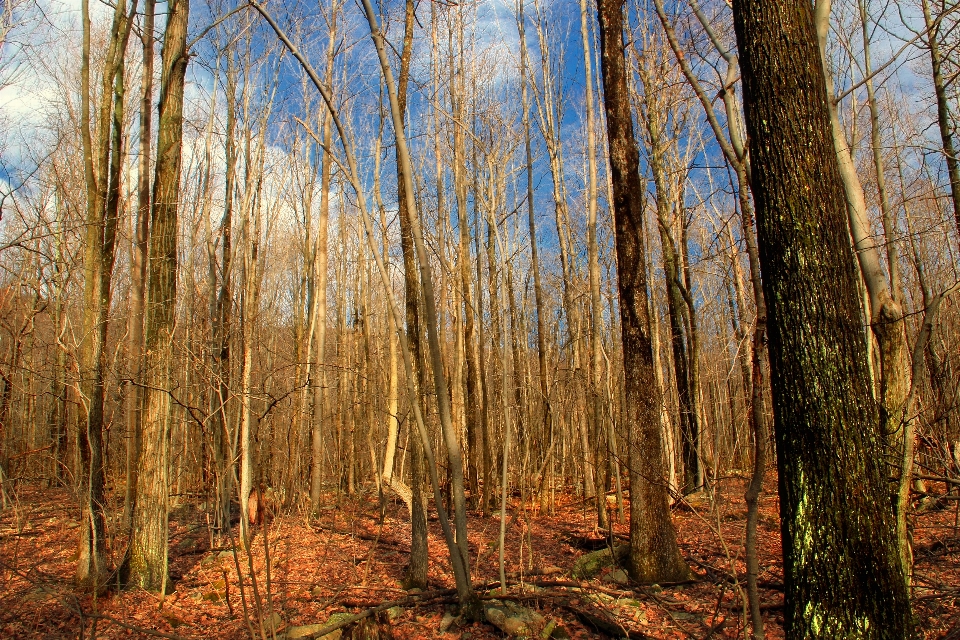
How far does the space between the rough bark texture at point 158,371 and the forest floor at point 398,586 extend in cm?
33

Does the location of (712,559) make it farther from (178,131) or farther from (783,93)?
(178,131)

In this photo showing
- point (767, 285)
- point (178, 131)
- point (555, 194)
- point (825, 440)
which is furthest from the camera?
point (555, 194)

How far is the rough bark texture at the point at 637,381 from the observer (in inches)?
213

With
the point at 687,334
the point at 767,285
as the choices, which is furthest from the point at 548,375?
the point at 767,285

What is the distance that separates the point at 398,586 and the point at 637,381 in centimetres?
348

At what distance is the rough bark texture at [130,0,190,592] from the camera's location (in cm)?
575

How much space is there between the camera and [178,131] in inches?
251

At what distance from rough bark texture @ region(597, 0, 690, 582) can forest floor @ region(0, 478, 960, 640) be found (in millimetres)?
302

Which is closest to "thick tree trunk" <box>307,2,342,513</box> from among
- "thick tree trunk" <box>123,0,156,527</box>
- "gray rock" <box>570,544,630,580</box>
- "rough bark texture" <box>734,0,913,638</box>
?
"thick tree trunk" <box>123,0,156,527</box>

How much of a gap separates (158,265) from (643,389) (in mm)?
5323

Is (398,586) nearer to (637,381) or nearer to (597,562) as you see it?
(597,562)

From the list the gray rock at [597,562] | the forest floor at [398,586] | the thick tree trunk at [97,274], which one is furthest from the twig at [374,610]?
the thick tree trunk at [97,274]

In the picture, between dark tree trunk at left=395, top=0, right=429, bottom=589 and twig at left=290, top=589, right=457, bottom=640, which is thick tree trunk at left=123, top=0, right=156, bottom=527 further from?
twig at left=290, top=589, right=457, bottom=640

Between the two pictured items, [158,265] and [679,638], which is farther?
[158,265]
